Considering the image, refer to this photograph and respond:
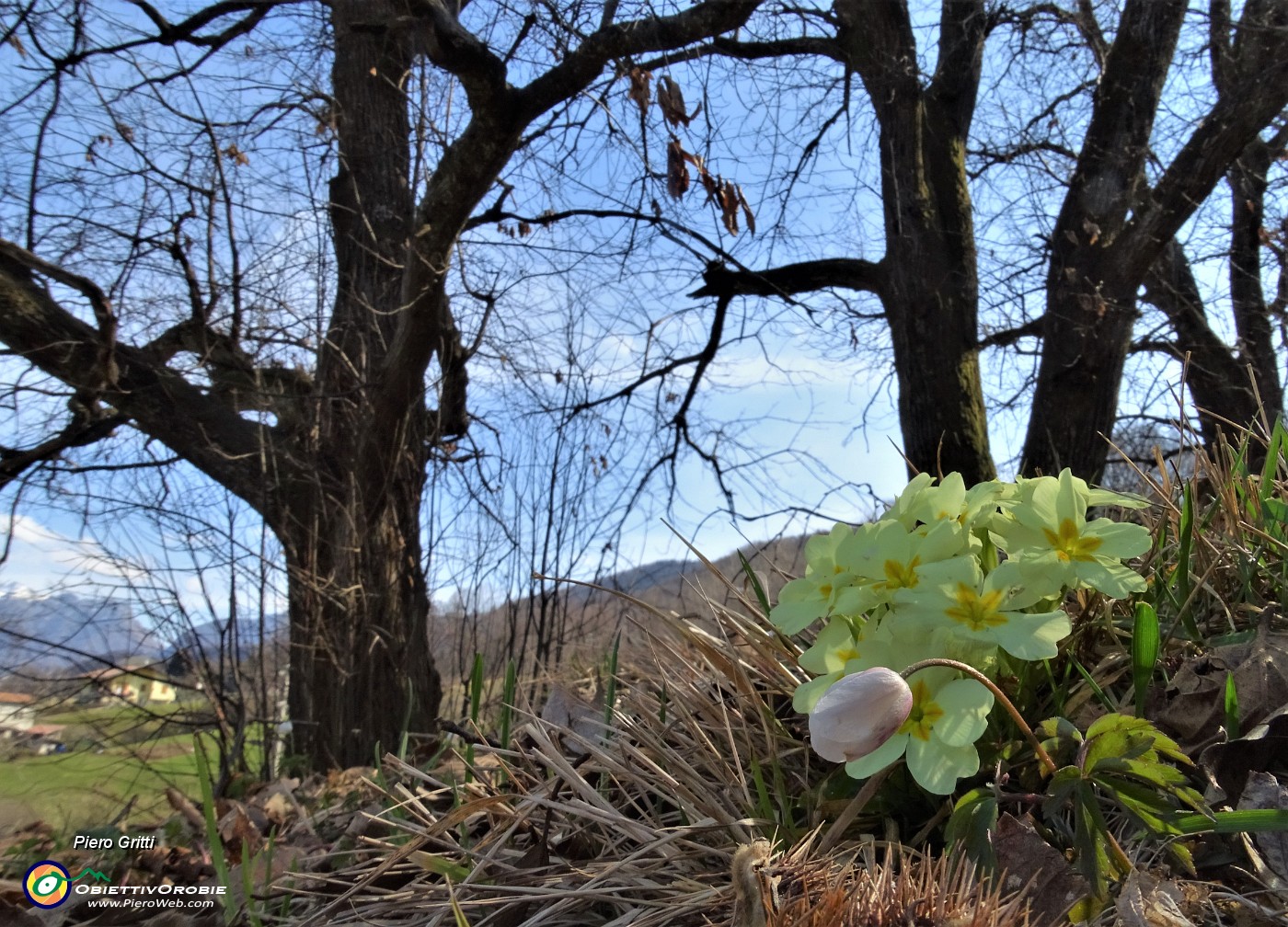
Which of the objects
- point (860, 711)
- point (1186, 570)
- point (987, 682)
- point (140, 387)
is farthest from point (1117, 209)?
point (140, 387)

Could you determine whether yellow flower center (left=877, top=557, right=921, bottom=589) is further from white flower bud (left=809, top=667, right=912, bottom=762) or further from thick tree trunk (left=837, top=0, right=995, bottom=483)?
thick tree trunk (left=837, top=0, right=995, bottom=483)

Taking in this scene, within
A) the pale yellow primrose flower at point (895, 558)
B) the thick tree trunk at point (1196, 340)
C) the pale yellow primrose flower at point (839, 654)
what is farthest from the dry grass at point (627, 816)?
the thick tree trunk at point (1196, 340)

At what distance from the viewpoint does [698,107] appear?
12.7 ft

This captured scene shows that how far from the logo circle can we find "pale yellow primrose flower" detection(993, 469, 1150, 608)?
1710 mm

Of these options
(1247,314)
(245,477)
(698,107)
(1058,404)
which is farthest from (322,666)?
(1247,314)

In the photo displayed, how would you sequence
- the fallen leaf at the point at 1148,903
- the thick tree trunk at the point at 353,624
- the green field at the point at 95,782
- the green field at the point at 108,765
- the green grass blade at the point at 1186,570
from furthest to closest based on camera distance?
the thick tree trunk at the point at 353,624 < the green field at the point at 108,765 < the green field at the point at 95,782 < the green grass blade at the point at 1186,570 < the fallen leaf at the point at 1148,903

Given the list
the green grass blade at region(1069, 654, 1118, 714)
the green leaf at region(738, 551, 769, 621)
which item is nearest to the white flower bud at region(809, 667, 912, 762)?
the green grass blade at region(1069, 654, 1118, 714)

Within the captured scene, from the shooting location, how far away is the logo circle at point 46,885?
1.54 metres

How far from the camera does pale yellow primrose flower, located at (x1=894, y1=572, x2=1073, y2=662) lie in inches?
35.7

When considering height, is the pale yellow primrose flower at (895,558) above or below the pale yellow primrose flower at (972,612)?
above

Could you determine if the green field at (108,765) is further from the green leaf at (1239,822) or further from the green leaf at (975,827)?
the green leaf at (1239,822)

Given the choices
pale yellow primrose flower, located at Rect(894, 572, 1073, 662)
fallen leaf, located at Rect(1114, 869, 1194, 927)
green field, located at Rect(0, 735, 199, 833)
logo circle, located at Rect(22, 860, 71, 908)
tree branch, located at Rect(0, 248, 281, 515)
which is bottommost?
green field, located at Rect(0, 735, 199, 833)

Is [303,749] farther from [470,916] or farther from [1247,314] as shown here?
[1247,314]

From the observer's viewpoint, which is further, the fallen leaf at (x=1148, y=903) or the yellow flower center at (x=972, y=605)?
the yellow flower center at (x=972, y=605)
